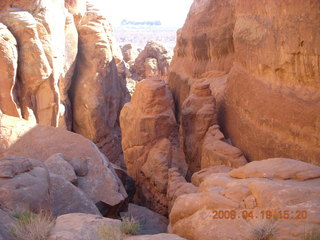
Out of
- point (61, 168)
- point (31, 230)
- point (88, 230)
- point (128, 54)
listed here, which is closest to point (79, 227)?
point (88, 230)

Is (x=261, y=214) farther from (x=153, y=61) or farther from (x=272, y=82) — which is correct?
(x=153, y=61)

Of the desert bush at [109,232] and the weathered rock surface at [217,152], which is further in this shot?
the weathered rock surface at [217,152]

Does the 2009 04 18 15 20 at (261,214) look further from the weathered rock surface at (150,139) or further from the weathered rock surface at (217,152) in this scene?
the weathered rock surface at (150,139)

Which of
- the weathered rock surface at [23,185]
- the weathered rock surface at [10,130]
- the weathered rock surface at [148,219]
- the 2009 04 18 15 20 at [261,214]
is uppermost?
the 2009 04 18 15 20 at [261,214]

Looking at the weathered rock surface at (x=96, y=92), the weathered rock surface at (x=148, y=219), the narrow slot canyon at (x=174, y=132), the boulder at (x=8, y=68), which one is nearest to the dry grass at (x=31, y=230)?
the narrow slot canyon at (x=174, y=132)

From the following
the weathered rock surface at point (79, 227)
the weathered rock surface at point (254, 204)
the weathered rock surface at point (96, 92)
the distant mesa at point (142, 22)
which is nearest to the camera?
the weathered rock surface at point (254, 204)

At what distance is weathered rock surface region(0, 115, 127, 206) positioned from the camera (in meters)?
7.49

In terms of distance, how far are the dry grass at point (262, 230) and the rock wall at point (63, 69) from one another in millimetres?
10821

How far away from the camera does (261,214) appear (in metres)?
3.88

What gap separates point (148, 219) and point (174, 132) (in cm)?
287

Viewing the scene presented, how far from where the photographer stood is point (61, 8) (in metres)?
16.0

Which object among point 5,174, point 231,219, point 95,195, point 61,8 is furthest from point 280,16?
point 61,8

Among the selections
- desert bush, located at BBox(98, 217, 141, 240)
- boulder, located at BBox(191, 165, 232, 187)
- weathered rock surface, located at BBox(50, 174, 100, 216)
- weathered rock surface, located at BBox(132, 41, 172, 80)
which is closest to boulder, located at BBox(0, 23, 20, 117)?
weathered rock surface, located at BBox(50, 174, 100, 216)

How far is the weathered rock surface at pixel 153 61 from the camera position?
25000 mm
